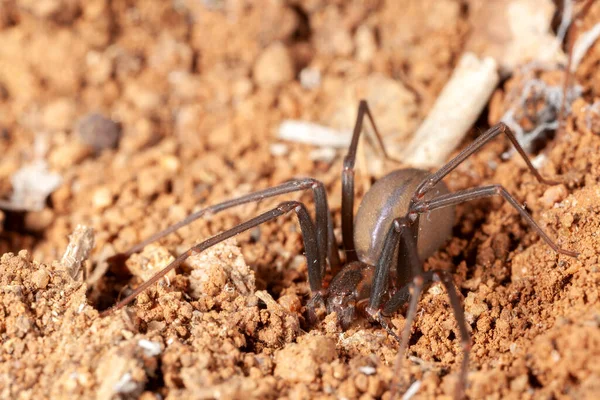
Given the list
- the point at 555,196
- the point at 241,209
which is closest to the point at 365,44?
the point at 241,209

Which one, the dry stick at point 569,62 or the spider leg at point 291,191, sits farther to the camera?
the dry stick at point 569,62

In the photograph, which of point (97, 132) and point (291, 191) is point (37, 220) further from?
point (291, 191)

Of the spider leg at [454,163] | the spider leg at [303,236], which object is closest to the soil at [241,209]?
the spider leg at [303,236]

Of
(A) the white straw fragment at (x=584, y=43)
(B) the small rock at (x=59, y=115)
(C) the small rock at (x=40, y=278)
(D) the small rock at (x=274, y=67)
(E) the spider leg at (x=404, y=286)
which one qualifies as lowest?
(E) the spider leg at (x=404, y=286)

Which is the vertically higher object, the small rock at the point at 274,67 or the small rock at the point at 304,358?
the small rock at the point at 274,67

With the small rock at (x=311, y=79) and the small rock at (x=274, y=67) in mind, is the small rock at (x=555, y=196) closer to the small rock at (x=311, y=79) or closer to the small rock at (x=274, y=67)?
the small rock at (x=311, y=79)

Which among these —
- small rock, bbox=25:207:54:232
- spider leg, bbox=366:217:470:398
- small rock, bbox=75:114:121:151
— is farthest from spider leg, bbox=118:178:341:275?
small rock, bbox=75:114:121:151
